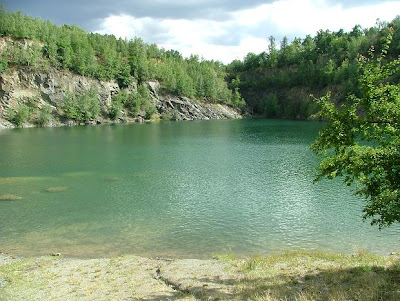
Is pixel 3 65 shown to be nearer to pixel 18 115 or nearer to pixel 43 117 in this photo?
pixel 18 115

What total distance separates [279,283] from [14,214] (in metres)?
25.3

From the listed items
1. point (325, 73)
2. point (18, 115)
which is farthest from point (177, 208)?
point (325, 73)

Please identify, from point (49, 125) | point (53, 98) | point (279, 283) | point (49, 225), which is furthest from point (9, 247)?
point (53, 98)

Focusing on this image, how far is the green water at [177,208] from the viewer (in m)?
25.3

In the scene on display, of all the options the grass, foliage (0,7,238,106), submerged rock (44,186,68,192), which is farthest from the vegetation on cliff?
the grass

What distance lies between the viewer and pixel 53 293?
1574cm

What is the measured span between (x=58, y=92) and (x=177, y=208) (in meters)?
123

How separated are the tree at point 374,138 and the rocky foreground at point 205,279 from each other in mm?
2787

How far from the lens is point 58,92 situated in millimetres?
142000

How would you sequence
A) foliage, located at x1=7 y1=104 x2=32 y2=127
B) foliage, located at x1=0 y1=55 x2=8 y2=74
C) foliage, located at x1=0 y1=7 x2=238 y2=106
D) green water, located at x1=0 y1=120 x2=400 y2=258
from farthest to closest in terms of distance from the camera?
foliage, located at x1=0 y1=7 x2=238 y2=106, foliage, located at x1=0 y1=55 x2=8 y2=74, foliage, located at x1=7 y1=104 x2=32 y2=127, green water, located at x1=0 y1=120 x2=400 y2=258

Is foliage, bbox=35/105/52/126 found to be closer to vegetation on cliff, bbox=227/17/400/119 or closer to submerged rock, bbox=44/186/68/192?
submerged rock, bbox=44/186/68/192

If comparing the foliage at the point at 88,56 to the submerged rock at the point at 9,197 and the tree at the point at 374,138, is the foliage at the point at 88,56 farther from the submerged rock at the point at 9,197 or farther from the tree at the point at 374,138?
the tree at the point at 374,138

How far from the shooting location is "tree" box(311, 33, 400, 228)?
13.5 m

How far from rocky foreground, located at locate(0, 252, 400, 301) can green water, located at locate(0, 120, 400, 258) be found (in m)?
4.09
